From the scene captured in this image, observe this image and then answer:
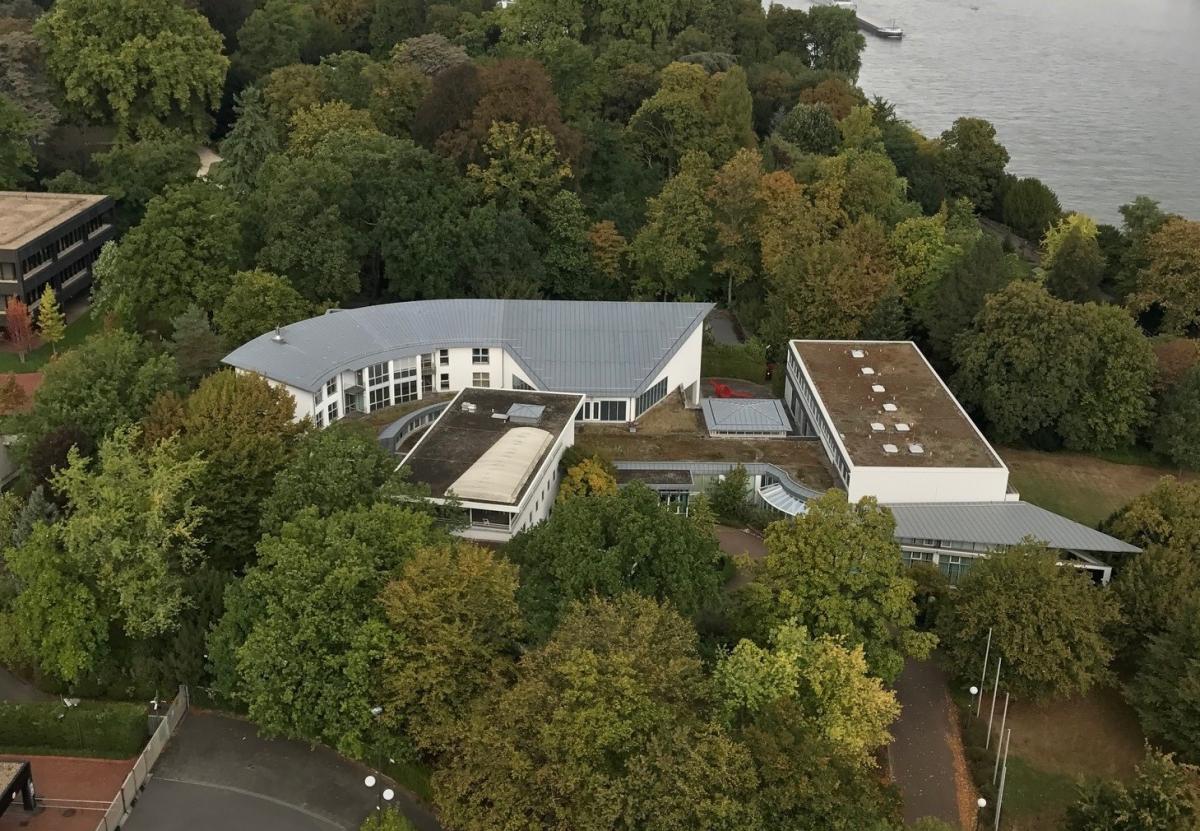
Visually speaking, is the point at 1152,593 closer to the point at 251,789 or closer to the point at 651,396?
the point at 651,396

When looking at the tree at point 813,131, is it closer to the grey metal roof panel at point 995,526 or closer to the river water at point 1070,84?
the river water at point 1070,84

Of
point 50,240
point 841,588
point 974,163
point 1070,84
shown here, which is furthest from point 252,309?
point 1070,84

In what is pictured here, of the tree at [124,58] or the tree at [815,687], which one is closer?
the tree at [815,687]

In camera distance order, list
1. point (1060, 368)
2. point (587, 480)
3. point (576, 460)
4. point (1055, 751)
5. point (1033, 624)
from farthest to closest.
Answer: point (1060, 368), point (576, 460), point (587, 480), point (1055, 751), point (1033, 624)

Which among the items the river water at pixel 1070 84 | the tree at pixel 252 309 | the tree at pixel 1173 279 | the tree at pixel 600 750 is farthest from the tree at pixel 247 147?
the river water at pixel 1070 84

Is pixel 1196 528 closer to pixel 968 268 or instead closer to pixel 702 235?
pixel 968 268

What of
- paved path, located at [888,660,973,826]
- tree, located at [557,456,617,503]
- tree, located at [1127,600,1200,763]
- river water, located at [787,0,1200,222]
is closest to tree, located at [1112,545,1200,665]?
tree, located at [1127,600,1200,763]

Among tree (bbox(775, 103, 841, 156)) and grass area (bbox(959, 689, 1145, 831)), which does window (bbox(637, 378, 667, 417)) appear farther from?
tree (bbox(775, 103, 841, 156))
